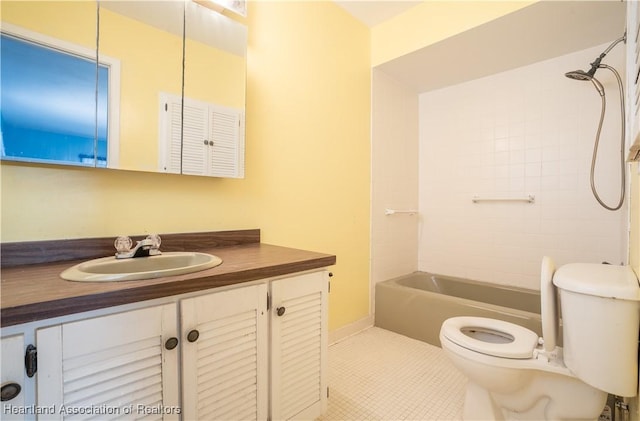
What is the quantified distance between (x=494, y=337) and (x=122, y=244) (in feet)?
6.09

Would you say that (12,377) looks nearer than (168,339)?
Yes

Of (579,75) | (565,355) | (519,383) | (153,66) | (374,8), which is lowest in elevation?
(519,383)

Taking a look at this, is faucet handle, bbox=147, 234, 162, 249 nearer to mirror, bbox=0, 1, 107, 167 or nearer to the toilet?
mirror, bbox=0, 1, 107, 167

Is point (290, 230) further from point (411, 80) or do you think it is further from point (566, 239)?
point (566, 239)

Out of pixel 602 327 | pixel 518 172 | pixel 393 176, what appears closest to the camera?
pixel 602 327

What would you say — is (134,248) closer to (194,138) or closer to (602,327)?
(194,138)

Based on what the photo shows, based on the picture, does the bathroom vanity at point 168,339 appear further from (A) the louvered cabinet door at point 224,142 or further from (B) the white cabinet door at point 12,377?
(A) the louvered cabinet door at point 224,142

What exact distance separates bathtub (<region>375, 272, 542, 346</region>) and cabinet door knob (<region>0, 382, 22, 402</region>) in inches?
82.0

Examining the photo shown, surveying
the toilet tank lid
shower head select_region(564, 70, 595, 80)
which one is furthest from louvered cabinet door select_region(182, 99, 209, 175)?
shower head select_region(564, 70, 595, 80)

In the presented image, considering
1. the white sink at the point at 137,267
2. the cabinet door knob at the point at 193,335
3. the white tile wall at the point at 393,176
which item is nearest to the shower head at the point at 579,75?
the white tile wall at the point at 393,176

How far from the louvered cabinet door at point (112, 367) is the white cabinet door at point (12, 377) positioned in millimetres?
29

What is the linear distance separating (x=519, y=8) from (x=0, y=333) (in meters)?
2.55

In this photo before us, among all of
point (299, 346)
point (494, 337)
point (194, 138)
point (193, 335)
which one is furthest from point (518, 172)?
point (193, 335)

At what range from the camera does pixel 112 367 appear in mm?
750
